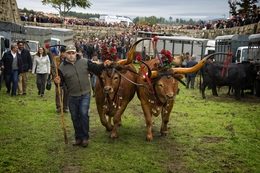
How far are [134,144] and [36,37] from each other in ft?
63.8

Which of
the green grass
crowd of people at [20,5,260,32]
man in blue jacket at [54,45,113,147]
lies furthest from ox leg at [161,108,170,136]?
crowd of people at [20,5,260,32]

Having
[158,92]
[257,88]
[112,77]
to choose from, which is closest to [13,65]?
[112,77]

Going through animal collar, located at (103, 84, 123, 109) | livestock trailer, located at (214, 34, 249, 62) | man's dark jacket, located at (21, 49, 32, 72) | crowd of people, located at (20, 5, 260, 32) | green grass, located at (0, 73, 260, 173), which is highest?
crowd of people, located at (20, 5, 260, 32)

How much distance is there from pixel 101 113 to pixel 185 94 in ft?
30.4

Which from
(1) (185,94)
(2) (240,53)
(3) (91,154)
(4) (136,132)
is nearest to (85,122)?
(3) (91,154)

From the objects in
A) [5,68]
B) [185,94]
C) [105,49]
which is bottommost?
[185,94]

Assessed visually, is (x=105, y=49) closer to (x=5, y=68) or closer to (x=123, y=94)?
(x=123, y=94)

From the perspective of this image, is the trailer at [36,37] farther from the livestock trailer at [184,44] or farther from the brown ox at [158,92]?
the brown ox at [158,92]

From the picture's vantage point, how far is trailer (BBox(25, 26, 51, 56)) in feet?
81.6

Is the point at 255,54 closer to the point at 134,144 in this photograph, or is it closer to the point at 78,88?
the point at 134,144

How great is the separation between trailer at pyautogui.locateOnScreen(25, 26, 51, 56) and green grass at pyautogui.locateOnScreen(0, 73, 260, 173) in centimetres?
1262

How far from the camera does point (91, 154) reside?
7.24m

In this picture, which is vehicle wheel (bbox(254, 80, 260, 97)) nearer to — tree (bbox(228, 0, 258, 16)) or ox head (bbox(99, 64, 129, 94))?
ox head (bbox(99, 64, 129, 94))

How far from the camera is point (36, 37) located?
25.9m
